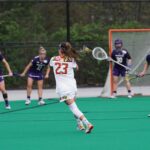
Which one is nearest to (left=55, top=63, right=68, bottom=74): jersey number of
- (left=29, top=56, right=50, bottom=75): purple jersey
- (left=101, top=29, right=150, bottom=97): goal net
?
(left=29, top=56, right=50, bottom=75): purple jersey

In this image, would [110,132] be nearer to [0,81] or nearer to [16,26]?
[0,81]

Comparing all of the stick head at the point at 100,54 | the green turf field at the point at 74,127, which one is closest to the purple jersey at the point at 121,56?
the stick head at the point at 100,54

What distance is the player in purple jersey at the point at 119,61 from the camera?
19516 millimetres

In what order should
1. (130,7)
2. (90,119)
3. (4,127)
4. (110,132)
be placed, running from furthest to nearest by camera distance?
(130,7), (90,119), (4,127), (110,132)

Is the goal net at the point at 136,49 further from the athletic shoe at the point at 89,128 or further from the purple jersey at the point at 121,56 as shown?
the athletic shoe at the point at 89,128

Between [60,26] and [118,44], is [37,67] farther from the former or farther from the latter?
[60,26]

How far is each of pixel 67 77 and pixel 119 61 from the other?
7.72 metres

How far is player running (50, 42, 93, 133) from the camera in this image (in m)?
12.0

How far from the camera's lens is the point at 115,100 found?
1906 cm

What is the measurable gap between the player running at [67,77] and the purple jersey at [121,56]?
292 inches

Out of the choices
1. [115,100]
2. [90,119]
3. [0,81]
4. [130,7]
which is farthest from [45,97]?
[130,7]

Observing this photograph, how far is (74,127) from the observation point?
12.8 meters

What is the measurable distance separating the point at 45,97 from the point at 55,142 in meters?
9.51

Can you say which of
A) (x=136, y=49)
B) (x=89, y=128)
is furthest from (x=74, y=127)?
(x=136, y=49)
